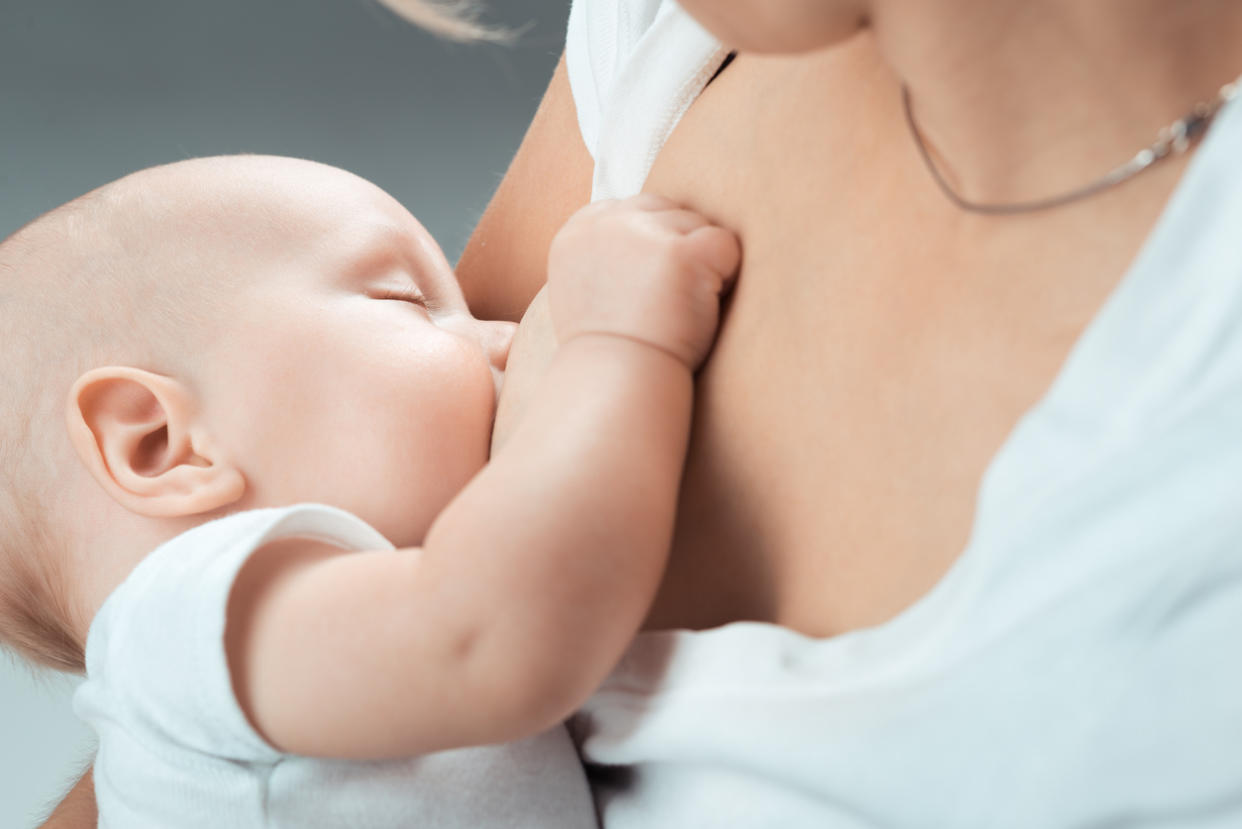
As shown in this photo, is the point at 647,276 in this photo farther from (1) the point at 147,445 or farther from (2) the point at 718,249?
(1) the point at 147,445

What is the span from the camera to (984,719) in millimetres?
410

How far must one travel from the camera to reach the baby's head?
2.31ft

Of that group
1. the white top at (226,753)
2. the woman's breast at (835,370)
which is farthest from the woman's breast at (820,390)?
the white top at (226,753)

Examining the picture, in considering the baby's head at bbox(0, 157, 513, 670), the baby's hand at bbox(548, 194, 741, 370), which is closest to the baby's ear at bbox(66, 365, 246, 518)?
the baby's head at bbox(0, 157, 513, 670)

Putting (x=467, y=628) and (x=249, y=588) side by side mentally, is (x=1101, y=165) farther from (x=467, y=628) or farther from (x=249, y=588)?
(x=249, y=588)

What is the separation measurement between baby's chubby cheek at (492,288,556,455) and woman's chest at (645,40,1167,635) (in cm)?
14

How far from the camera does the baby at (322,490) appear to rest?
1.70 ft

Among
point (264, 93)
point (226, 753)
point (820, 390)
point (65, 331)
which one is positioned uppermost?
point (820, 390)

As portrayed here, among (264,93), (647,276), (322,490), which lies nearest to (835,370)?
(647,276)

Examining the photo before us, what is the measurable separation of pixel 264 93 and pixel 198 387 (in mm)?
1456

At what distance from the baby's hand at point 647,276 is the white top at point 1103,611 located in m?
0.20

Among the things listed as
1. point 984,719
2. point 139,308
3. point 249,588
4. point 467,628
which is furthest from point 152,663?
point 984,719

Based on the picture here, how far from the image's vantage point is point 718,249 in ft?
1.85

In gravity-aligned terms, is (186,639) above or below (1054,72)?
below
